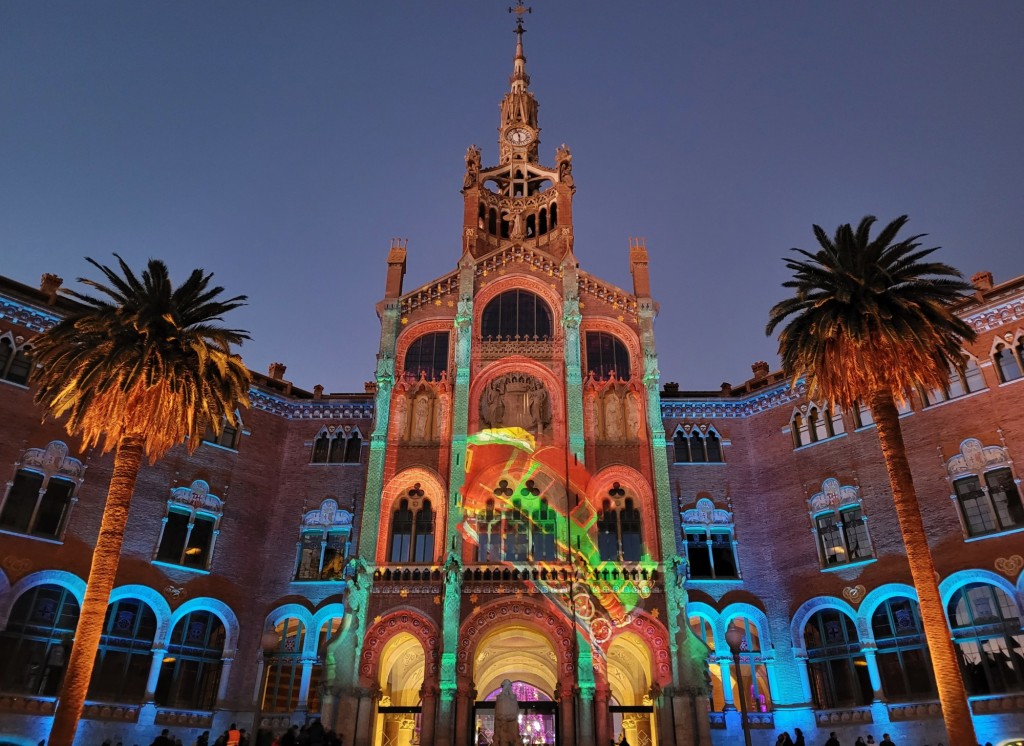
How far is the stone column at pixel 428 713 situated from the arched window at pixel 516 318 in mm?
15539

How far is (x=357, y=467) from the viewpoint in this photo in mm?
37281

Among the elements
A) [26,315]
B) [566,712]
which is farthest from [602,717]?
[26,315]

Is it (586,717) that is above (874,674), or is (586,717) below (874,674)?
below

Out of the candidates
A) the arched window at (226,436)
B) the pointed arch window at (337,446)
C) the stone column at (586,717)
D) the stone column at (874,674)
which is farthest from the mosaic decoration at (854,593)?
the arched window at (226,436)

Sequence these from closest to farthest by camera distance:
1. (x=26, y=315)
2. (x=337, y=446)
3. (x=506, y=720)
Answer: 1. (x=506, y=720)
2. (x=26, y=315)
3. (x=337, y=446)

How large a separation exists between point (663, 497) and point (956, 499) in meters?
10.7

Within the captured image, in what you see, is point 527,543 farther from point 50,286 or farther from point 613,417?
point 50,286

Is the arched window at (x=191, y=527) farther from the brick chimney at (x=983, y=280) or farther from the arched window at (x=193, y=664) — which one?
the brick chimney at (x=983, y=280)

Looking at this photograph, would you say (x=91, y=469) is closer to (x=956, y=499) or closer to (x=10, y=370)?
(x=10, y=370)

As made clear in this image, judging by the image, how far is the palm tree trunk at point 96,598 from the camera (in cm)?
2058

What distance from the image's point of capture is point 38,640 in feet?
91.5

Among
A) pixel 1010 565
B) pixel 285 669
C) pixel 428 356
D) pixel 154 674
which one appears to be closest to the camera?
pixel 1010 565

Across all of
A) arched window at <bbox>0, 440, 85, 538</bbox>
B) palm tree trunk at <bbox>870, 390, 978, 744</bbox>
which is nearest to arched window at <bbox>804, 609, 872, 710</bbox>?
palm tree trunk at <bbox>870, 390, 978, 744</bbox>

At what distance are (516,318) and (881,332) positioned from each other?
17357mm
